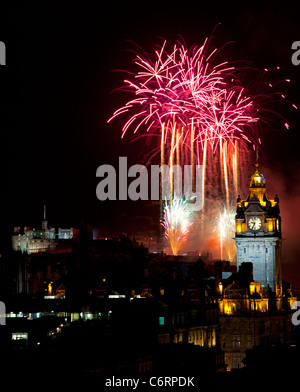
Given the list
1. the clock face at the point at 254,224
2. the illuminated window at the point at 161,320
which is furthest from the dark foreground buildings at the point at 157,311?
the clock face at the point at 254,224

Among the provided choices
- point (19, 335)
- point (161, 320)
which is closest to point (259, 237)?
point (161, 320)

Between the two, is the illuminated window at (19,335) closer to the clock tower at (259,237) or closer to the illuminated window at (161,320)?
the illuminated window at (161,320)

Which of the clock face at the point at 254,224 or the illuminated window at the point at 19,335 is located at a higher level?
the clock face at the point at 254,224

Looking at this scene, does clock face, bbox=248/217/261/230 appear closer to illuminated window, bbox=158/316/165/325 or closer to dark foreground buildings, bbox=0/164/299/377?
dark foreground buildings, bbox=0/164/299/377

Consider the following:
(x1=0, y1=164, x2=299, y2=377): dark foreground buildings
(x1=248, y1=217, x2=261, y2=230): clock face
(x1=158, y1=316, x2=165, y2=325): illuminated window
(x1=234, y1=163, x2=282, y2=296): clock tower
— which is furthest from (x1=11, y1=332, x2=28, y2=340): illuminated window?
(x1=248, y1=217, x2=261, y2=230): clock face

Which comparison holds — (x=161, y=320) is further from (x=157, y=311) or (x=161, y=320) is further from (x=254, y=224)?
(x=254, y=224)
